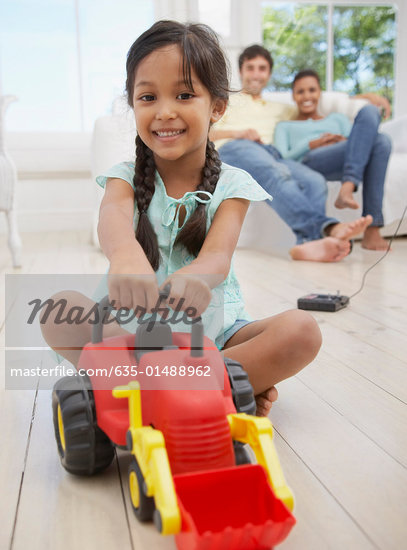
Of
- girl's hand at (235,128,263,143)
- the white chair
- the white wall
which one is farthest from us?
the white wall

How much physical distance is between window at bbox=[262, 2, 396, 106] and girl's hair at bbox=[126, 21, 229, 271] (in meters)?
3.34

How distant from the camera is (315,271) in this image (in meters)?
2.11

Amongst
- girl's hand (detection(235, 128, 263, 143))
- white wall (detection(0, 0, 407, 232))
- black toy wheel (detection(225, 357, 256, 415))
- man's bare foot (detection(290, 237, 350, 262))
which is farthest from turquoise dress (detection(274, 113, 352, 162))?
black toy wheel (detection(225, 357, 256, 415))

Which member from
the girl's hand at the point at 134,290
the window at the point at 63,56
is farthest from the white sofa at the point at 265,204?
the girl's hand at the point at 134,290

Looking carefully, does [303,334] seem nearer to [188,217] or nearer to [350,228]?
[188,217]

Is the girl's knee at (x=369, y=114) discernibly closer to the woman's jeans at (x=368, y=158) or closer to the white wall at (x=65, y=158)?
the woman's jeans at (x=368, y=158)

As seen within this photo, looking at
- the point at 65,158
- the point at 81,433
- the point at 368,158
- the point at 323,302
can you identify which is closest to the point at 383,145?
the point at 368,158

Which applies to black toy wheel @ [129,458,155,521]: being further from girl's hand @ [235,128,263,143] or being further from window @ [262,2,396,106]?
window @ [262,2,396,106]

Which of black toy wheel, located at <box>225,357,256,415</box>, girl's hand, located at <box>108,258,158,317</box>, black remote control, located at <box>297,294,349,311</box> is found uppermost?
girl's hand, located at <box>108,258,158,317</box>

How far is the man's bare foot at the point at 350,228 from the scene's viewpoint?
86.5 inches

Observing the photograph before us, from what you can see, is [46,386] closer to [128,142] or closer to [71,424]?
[71,424]

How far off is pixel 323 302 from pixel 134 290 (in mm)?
930

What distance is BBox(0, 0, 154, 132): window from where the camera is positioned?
370 centimetres

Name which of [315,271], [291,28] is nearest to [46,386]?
[315,271]
